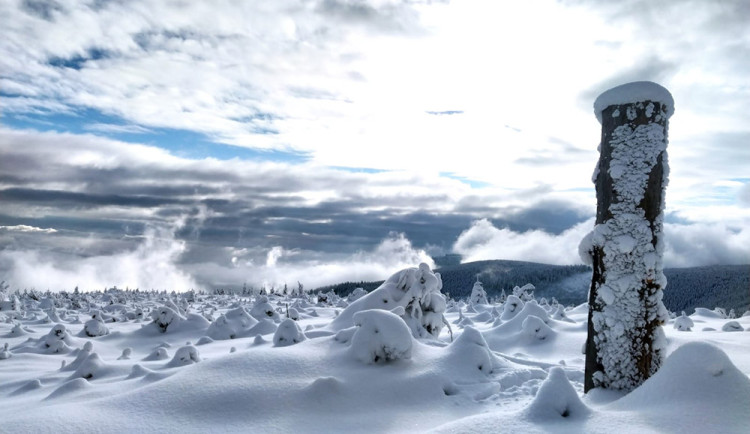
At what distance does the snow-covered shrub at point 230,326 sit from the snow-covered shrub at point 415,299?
6767mm

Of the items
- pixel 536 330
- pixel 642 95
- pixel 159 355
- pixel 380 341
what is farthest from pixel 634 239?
pixel 159 355

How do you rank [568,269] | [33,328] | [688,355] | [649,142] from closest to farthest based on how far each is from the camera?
[688,355] → [649,142] → [33,328] → [568,269]

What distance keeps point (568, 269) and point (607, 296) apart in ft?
448

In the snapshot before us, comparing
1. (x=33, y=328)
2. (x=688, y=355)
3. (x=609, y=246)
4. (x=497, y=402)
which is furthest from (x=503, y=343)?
(x=33, y=328)

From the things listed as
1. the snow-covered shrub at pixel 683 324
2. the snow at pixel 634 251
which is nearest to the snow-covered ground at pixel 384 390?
the snow at pixel 634 251

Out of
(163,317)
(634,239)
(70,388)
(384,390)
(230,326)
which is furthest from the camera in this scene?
(163,317)

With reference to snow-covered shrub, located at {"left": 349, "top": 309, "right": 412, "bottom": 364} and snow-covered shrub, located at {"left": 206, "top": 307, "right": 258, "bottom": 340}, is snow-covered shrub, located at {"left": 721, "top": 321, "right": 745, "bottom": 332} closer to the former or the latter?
snow-covered shrub, located at {"left": 349, "top": 309, "right": 412, "bottom": 364}

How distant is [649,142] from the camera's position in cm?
591

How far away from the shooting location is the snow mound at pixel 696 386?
13.3 feet

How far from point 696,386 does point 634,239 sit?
6.93ft

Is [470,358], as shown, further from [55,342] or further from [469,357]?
[55,342]

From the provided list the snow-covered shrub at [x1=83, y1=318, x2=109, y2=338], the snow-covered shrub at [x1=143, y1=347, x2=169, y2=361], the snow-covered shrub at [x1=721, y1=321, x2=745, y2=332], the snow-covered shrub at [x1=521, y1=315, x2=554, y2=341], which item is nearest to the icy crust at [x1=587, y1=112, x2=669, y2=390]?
the snow-covered shrub at [x1=521, y1=315, x2=554, y2=341]

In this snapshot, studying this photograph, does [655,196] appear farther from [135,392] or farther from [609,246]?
[135,392]

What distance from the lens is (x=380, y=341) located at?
→ 7.39m
